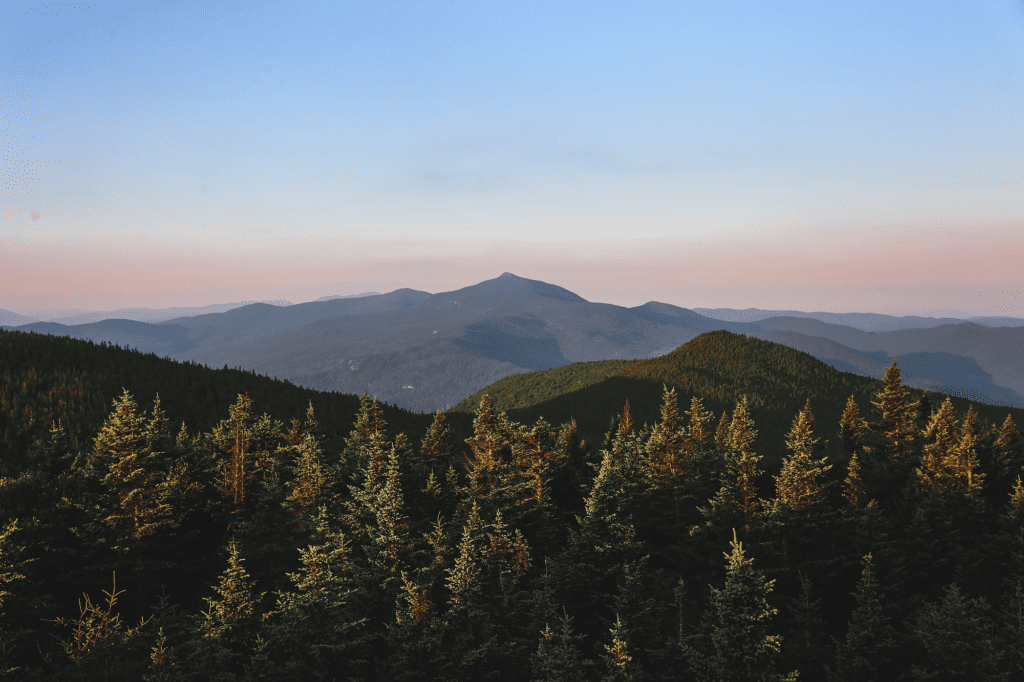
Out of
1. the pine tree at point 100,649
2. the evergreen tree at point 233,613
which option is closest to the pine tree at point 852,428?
the evergreen tree at point 233,613

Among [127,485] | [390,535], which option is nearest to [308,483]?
[390,535]

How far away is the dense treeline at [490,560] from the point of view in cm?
2933

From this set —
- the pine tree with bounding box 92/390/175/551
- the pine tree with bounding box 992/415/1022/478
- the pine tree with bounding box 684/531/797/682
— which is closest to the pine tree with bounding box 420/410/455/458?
the pine tree with bounding box 92/390/175/551

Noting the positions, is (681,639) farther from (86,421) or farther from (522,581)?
(86,421)

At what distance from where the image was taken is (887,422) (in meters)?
59.0

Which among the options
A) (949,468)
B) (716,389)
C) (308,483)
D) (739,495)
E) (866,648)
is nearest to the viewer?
(866,648)

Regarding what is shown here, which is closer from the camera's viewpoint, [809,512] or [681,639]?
[681,639]

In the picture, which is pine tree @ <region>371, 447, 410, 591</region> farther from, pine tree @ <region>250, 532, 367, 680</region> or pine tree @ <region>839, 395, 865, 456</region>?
pine tree @ <region>839, 395, 865, 456</region>

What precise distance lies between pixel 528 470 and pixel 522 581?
8.42 meters

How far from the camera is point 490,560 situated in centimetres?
3691

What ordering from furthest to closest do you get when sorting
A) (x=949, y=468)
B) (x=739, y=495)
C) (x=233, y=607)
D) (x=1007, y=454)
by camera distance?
(x=1007, y=454) < (x=949, y=468) < (x=739, y=495) < (x=233, y=607)

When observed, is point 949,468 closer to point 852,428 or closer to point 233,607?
point 852,428

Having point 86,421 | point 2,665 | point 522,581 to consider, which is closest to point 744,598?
point 522,581

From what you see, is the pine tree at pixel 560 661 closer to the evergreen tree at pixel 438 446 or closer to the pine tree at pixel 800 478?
the pine tree at pixel 800 478
